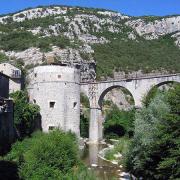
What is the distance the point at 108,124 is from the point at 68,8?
2990 inches

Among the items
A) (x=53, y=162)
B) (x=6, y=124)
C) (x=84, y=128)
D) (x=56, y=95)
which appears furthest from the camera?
(x=84, y=128)

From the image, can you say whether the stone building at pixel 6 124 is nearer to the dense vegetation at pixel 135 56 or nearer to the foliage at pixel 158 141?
the foliage at pixel 158 141

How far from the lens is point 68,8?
125 metres

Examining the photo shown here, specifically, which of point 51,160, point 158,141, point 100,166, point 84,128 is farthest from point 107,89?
point 51,160

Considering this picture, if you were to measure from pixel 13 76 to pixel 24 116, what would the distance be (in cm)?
981

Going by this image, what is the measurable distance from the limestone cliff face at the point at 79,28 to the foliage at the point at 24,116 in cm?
3506

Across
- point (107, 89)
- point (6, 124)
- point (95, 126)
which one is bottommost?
point (95, 126)

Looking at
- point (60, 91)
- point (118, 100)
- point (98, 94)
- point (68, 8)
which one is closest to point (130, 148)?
point (60, 91)

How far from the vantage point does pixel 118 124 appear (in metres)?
54.3

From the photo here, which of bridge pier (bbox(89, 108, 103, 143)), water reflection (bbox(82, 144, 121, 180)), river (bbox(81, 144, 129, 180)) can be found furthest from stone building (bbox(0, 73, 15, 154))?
bridge pier (bbox(89, 108, 103, 143))

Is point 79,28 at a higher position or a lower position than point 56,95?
higher

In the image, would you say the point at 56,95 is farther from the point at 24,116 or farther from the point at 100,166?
the point at 100,166

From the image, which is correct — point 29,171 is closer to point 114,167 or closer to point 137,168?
point 137,168

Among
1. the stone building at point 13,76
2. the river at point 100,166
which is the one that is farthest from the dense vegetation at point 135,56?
the river at point 100,166
